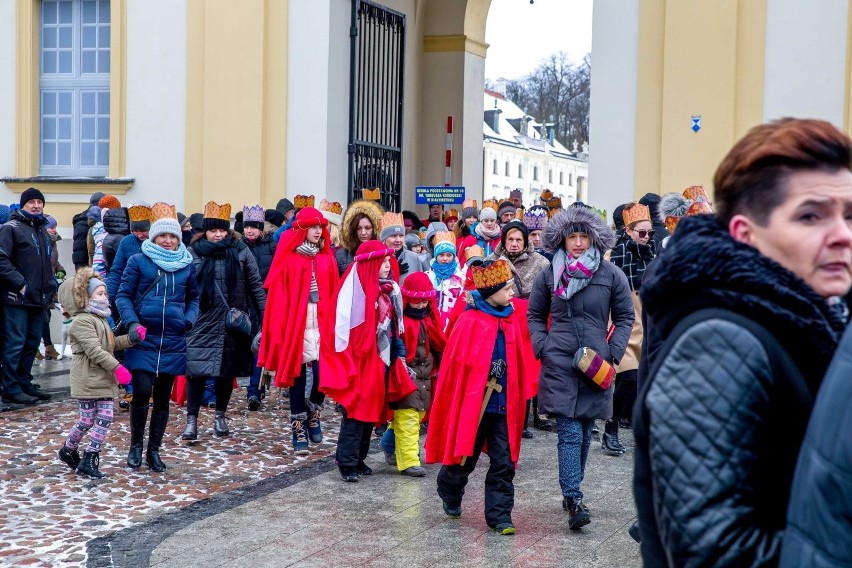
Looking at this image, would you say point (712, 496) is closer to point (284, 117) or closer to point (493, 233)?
point (493, 233)

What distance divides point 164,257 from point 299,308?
1606mm

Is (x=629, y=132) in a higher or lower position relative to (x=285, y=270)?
higher

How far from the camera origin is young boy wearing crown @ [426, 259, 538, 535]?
6621 mm

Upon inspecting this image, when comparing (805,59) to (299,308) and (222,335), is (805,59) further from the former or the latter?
(222,335)

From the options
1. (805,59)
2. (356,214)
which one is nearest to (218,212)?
(356,214)

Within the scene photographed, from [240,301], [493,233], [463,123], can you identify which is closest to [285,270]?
[240,301]

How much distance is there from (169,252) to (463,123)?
37.2 feet

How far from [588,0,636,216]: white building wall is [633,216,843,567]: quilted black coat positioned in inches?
482

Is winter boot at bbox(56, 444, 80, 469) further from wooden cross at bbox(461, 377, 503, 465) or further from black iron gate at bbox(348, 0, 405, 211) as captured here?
black iron gate at bbox(348, 0, 405, 211)

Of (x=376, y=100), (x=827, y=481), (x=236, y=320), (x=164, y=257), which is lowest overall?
(x=236, y=320)

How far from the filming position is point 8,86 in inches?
646

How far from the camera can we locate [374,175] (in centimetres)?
1641

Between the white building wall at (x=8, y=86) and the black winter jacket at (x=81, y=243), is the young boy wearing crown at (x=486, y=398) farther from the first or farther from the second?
the white building wall at (x=8, y=86)

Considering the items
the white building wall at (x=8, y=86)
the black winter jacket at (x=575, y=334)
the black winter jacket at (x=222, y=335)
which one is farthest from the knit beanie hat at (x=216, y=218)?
the white building wall at (x=8, y=86)
